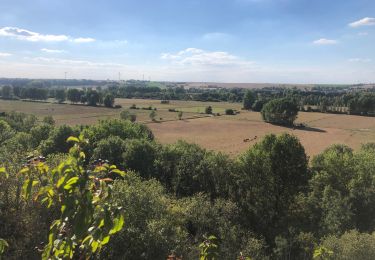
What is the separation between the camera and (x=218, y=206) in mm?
25266

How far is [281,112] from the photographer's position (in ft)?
364

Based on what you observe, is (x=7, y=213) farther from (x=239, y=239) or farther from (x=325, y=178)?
(x=325, y=178)

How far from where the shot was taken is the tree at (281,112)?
11056 cm

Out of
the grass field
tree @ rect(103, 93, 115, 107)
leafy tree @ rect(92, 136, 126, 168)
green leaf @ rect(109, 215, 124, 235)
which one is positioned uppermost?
green leaf @ rect(109, 215, 124, 235)

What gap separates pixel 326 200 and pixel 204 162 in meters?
11.2

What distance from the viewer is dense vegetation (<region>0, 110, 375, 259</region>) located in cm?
Answer: 1623

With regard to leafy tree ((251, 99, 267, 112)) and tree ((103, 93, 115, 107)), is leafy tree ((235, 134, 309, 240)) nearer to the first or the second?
leafy tree ((251, 99, 267, 112))

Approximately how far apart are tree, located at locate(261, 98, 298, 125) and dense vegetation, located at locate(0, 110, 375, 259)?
7671cm

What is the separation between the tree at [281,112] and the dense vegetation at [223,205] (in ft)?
252

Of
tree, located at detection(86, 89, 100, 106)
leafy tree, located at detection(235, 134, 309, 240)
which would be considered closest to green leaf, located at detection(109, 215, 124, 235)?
leafy tree, located at detection(235, 134, 309, 240)

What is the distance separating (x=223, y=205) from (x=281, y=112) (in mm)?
89809

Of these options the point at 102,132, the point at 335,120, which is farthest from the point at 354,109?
the point at 102,132

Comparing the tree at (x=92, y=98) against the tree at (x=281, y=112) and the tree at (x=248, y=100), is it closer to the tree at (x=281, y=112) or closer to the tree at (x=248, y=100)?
the tree at (x=248, y=100)

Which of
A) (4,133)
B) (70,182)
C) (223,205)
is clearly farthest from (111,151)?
(70,182)
